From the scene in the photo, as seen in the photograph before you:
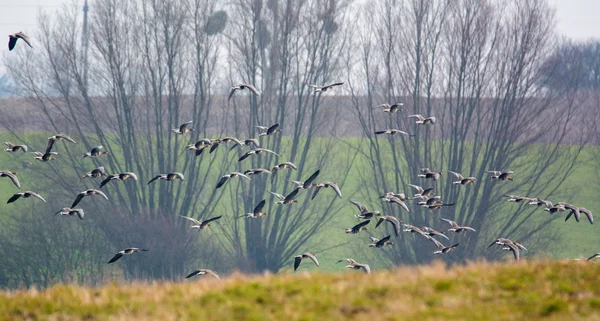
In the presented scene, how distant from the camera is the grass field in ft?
33.5

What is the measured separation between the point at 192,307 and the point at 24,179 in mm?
42954

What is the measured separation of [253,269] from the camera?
45031 millimetres

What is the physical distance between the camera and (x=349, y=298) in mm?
10812

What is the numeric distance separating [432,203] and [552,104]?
888 inches

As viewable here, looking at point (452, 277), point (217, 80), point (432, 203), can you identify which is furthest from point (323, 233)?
point (452, 277)

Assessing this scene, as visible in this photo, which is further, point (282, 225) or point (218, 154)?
point (218, 154)

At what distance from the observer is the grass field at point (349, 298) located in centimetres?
1020

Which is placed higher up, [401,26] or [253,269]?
[401,26]

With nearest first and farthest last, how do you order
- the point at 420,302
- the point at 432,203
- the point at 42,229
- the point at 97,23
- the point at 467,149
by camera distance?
the point at 420,302
the point at 432,203
the point at 42,229
the point at 467,149
the point at 97,23

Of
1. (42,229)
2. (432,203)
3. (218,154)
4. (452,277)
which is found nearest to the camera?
(452,277)

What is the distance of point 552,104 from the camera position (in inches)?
1788

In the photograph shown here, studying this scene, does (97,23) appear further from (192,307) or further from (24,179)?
(192,307)

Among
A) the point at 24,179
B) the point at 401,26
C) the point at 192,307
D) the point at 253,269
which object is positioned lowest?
the point at 253,269

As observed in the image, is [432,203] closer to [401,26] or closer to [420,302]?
[420,302]
